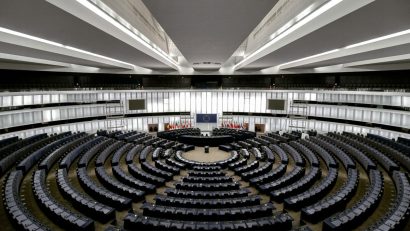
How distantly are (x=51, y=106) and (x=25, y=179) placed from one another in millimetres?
14568

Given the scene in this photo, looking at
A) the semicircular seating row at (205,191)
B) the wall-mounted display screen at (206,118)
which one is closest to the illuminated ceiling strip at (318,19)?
the semicircular seating row at (205,191)

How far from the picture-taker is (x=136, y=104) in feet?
120

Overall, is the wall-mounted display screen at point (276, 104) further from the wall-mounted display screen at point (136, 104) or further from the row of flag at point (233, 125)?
the wall-mounted display screen at point (136, 104)

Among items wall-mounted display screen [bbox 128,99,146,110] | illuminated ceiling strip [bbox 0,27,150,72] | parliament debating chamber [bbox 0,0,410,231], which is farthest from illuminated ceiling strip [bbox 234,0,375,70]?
wall-mounted display screen [bbox 128,99,146,110]

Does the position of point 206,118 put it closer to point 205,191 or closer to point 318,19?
point 205,191

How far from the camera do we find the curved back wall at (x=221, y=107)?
83.8ft

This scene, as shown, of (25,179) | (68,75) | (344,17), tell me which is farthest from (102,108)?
(344,17)

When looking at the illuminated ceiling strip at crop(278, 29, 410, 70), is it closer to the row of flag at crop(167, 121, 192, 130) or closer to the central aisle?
the central aisle

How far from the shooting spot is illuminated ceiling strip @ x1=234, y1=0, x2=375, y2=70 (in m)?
8.44

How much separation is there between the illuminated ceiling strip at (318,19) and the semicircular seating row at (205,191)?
9.50 metres

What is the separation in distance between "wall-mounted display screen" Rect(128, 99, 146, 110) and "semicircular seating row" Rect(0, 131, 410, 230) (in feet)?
36.3

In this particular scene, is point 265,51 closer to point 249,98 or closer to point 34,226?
point 34,226

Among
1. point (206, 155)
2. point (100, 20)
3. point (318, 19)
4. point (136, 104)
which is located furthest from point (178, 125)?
point (318, 19)

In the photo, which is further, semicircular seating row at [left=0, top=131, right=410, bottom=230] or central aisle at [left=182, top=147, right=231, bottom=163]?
central aisle at [left=182, top=147, right=231, bottom=163]
